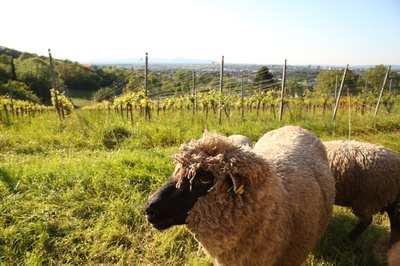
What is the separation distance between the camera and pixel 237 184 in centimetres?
167

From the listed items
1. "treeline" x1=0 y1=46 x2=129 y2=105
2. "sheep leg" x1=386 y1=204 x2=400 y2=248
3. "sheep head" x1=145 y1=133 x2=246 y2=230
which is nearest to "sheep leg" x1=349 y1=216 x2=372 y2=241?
"sheep leg" x1=386 y1=204 x2=400 y2=248

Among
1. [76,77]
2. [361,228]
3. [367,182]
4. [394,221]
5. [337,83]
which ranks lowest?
[361,228]

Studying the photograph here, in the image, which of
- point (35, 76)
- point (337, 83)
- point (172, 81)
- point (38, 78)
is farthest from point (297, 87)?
point (35, 76)

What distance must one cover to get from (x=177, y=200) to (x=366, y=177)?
288 centimetres

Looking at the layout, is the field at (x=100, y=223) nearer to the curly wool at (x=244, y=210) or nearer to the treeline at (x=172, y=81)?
the curly wool at (x=244, y=210)

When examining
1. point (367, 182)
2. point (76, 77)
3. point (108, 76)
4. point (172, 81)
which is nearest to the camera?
point (367, 182)

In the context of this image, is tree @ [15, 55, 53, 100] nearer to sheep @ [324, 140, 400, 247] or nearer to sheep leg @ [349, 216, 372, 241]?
sheep @ [324, 140, 400, 247]

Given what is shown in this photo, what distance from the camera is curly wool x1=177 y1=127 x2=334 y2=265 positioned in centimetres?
172

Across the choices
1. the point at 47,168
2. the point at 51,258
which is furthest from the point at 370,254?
the point at 47,168

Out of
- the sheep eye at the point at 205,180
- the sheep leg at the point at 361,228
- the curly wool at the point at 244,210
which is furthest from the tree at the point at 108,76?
the sheep eye at the point at 205,180

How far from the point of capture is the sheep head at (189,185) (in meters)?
1.69

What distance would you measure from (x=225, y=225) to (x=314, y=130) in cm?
877

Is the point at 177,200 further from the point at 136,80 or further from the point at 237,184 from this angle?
the point at 136,80

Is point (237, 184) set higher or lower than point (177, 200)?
higher
